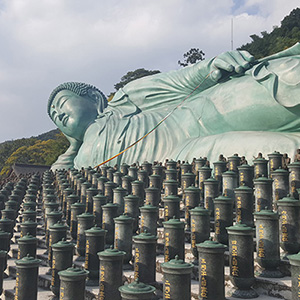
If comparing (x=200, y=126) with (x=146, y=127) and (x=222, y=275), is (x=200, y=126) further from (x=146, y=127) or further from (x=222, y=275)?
(x=222, y=275)

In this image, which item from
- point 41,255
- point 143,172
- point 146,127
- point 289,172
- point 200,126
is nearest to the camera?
point 289,172

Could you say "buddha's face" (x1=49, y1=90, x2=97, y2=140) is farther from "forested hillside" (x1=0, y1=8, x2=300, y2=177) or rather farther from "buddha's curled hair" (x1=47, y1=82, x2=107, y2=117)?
"forested hillside" (x1=0, y1=8, x2=300, y2=177)

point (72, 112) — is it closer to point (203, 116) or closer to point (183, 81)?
point (183, 81)

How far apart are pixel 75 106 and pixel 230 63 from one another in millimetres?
4657

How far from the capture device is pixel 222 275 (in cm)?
272

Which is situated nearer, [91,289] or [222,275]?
[222,275]

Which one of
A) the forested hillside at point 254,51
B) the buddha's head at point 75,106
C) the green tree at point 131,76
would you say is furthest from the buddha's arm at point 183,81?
the green tree at point 131,76

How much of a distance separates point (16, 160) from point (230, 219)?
31057 millimetres

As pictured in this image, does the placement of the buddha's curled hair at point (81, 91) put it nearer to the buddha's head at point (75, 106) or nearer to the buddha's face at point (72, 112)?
the buddha's head at point (75, 106)

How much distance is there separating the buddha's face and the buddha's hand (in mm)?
3929

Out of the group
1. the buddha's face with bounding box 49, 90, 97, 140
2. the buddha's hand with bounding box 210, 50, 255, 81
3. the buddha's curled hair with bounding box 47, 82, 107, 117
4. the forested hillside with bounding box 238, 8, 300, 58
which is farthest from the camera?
the forested hillside with bounding box 238, 8, 300, 58

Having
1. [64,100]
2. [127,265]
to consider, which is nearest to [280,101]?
[127,265]

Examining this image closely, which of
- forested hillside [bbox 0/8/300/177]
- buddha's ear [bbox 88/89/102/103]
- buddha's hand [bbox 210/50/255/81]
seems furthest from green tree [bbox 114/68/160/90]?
buddha's hand [bbox 210/50/255/81]

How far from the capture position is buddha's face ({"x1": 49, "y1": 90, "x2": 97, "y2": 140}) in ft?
35.1
